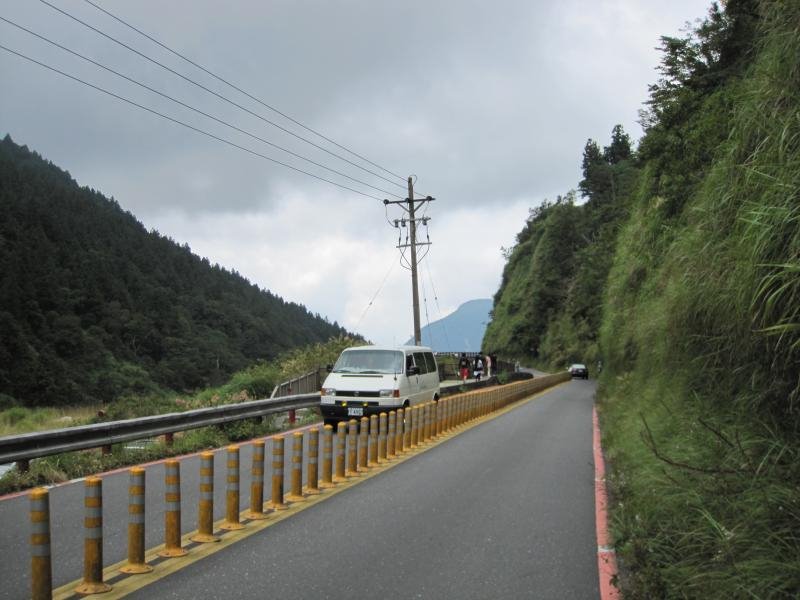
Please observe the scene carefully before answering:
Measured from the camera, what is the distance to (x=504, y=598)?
16.9ft

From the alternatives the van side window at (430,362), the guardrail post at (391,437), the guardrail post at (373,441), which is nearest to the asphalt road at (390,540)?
the guardrail post at (373,441)

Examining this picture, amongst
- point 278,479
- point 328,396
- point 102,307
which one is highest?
point 102,307


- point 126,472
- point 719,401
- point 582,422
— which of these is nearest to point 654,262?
point 582,422

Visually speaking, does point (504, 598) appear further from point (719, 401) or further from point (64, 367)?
point (64, 367)

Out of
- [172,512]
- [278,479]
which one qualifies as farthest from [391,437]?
[172,512]

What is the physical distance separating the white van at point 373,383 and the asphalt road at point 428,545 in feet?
15.7

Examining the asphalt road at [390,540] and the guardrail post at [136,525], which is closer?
the asphalt road at [390,540]

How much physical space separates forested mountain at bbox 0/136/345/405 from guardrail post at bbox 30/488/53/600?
50.4m

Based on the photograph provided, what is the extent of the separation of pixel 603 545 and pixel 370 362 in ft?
34.7

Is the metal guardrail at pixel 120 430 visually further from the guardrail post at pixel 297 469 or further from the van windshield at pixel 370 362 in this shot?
the guardrail post at pixel 297 469

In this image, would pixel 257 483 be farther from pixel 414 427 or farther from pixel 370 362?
pixel 370 362

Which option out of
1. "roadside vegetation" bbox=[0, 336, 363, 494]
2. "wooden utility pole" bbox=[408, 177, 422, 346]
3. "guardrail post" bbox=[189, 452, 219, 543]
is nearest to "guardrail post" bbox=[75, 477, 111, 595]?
"guardrail post" bbox=[189, 452, 219, 543]

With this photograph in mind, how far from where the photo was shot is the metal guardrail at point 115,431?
930 centimetres

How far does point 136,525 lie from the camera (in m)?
5.57
